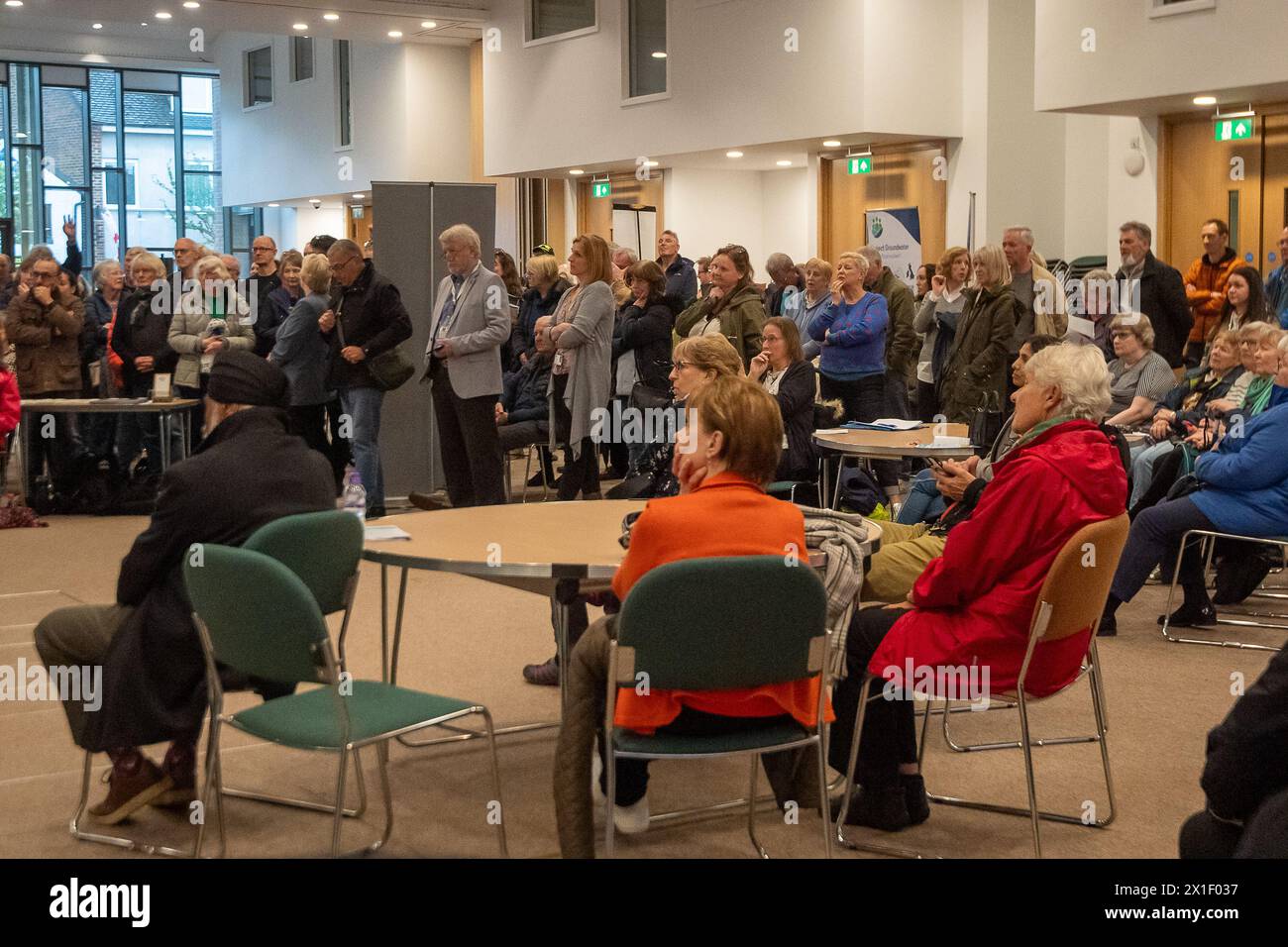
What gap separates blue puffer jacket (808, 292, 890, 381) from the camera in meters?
9.09

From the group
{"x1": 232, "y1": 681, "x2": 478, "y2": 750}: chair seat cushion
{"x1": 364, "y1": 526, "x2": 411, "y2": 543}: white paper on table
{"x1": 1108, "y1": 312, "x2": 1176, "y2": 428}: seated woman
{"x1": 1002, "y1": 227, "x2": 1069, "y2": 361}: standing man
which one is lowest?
{"x1": 232, "y1": 681, "x2": 478, "y2": 750}: chair seat cushion

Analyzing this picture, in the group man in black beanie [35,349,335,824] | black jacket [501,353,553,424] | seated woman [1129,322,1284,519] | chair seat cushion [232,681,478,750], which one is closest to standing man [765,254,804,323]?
black jacket [501,353,553,424]

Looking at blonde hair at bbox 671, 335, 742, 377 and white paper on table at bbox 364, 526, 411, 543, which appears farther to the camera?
blonde hair at bbox 671, 335, 742, 377

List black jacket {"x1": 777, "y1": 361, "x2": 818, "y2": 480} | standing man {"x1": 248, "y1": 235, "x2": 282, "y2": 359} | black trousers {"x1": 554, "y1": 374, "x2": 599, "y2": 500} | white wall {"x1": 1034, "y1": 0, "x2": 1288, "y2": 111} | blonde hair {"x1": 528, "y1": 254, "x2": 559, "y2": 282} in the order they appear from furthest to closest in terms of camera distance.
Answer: white wall {"x1": 1034, "y1": 0, "x2": 1288, "y2": 111} → standing man {"x1": 248, "y1": 235, "x2": 282, "y2": 359} → blonde hair {"x1": 528, "y1": 254, "x2": 559, "y2": 282} → black trousers {"x1": 554, "y1": 374, "x2": 599, "y2": 500} → black jacket {"x1": 777, "y1": 361, "x2": 818, "y2": 480}

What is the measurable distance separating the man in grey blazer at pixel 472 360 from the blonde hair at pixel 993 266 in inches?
111

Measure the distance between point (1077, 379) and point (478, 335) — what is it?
15.7 ft

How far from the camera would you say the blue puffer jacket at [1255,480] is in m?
5.94

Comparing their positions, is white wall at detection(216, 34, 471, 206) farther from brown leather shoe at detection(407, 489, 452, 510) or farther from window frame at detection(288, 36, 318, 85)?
brown leather shoe at detection(407, 489, 452, 510)

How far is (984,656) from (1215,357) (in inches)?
161

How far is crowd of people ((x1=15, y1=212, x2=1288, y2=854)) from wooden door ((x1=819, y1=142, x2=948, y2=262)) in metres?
1.46

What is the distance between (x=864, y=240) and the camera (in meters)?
15.3

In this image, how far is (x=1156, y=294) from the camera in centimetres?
962
